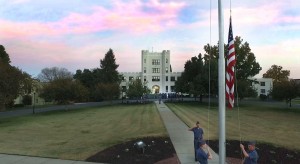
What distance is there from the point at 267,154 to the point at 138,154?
18.6 ft

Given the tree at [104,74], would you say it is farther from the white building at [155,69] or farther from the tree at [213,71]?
the white building at [155,69]

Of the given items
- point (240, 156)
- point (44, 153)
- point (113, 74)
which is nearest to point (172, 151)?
point (240, 156)

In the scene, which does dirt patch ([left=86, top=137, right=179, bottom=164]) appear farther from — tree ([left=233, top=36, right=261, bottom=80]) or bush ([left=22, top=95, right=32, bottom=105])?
bush ([left=22, top=95, right=32, bottom=105])

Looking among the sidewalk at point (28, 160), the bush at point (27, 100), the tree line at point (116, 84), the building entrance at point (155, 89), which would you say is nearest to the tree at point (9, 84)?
the tree line at point (116, 84)

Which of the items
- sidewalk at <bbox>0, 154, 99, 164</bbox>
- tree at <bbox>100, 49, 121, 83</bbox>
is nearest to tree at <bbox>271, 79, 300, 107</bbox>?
sidewalk at <bbox>0, 154, 99, 164</bbox>

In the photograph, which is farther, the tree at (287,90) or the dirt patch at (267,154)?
the tree at (287,90)

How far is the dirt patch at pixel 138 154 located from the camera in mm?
15359

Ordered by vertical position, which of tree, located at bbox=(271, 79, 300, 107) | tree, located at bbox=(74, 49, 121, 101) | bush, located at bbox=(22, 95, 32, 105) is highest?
tree, located at bbox=(74, 49, 121, 101)

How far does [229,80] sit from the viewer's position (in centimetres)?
1231

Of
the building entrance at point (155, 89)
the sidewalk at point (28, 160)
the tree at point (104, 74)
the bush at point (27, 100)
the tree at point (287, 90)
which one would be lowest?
the sidewalk at point (28, 160)

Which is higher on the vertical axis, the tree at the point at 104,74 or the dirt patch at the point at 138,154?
the tree at the point at 104,74

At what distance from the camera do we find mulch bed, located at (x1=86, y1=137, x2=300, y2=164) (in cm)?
1534

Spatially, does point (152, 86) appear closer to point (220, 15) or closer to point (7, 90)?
point (7, 90)

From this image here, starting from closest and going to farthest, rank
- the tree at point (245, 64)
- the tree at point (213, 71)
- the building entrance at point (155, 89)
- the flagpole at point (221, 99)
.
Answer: the flagpole at point (221, 99), the tree at point (213, 71), the tree at point (245, 64), the building entrance at point (155, 89)
